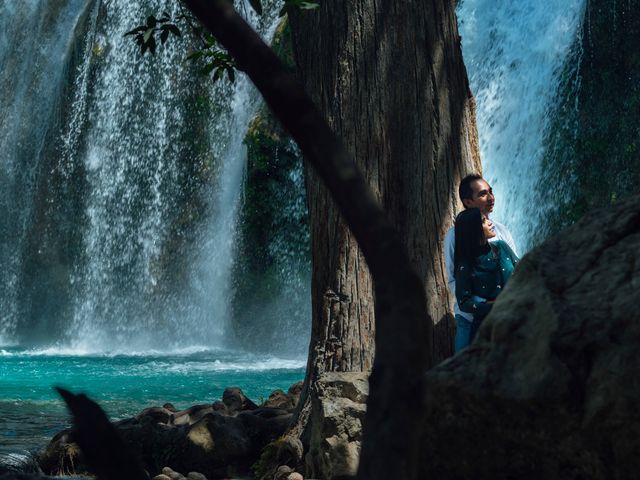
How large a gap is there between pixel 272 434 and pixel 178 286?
16098 millimetres

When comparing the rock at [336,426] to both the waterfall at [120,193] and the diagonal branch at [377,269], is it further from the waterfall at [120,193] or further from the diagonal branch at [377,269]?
the waterfall at [120,193]

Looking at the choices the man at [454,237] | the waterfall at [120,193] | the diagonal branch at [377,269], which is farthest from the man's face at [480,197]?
the waterfall at [120,193]

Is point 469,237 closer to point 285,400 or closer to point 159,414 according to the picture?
point 285,400

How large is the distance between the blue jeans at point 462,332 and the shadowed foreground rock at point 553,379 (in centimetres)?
229

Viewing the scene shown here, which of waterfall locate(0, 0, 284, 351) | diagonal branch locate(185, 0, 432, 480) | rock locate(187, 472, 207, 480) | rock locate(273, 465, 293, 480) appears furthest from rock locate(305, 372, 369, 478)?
waterfall locate(0, 0, 284, 351)

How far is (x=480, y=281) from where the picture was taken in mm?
5402

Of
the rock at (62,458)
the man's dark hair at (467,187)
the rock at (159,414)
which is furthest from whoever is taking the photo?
the rock at (159,414)

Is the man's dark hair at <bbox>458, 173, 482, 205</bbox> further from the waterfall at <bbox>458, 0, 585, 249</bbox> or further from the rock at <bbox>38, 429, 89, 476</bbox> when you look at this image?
the waterfall at <bbox>458, 0, 585, 249</bbox>

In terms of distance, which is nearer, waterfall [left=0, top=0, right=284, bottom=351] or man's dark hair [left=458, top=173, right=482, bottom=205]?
man's dark hair [left=458, top=173, right=482, bottom=205]

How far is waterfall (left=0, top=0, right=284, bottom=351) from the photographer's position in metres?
→ 21.7

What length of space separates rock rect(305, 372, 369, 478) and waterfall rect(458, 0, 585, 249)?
11800 mm

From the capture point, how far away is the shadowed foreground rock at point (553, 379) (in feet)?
9.14

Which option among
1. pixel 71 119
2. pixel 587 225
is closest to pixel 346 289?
pixel 587 225

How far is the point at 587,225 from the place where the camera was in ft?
10.7
